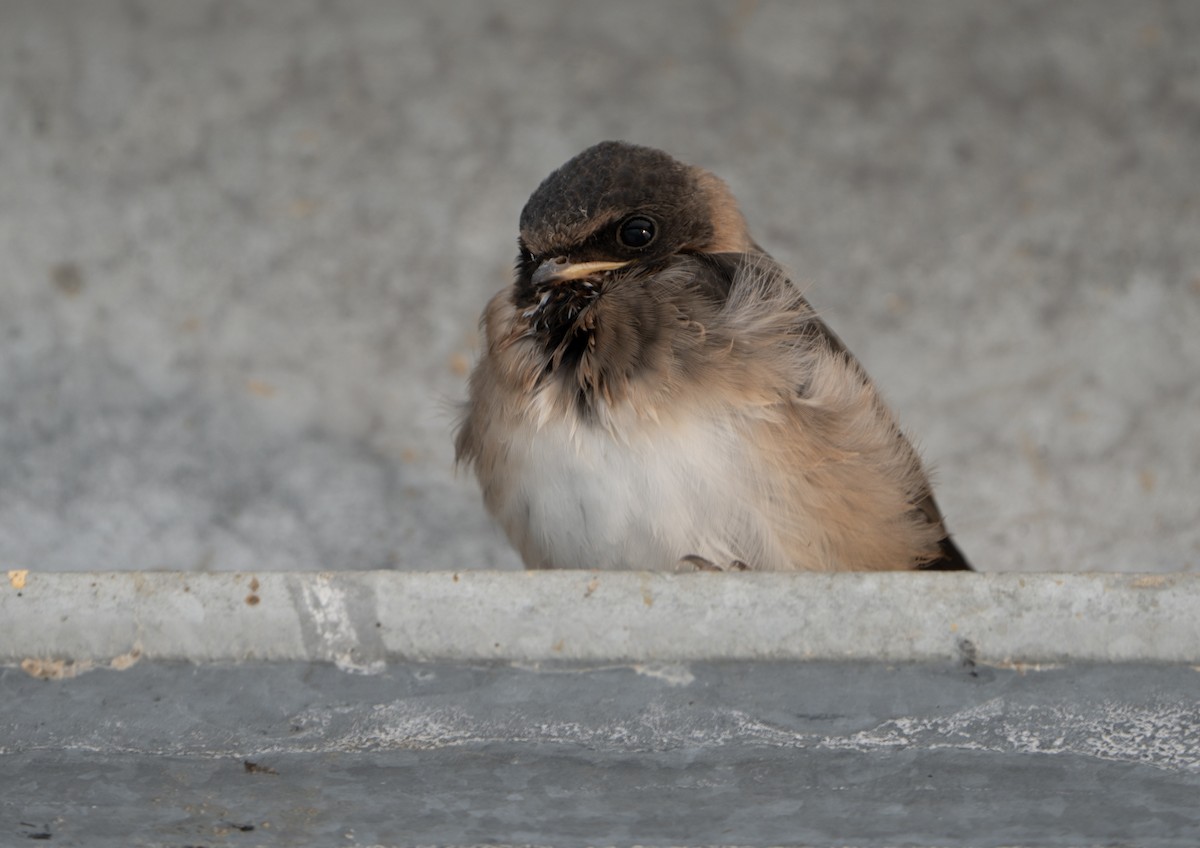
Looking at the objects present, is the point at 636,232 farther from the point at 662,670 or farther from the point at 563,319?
the point at 662,670

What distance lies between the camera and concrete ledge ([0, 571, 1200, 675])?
46.9 inches

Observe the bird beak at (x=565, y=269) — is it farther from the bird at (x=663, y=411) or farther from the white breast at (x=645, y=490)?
the white breast at (x=645, y=490)

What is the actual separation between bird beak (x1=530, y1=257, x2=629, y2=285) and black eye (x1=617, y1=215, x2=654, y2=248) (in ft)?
0.13

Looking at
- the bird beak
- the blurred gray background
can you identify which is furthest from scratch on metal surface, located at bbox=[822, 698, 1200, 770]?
the blurred gray background

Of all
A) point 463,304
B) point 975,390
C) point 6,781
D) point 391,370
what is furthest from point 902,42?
point 6,781

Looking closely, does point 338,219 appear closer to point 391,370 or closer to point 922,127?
point 391,370

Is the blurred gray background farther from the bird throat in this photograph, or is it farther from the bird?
the bird throat

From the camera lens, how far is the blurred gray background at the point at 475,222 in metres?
2.62

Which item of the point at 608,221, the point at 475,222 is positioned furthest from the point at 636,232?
the point at 475,222

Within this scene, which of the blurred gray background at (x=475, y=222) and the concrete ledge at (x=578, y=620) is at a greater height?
the blurred gray background at (x=475, y=222)

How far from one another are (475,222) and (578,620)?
5.29 feet

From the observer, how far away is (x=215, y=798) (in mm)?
1364

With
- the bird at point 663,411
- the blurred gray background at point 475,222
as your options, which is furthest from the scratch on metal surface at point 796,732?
the blurred gray background at point 475,222

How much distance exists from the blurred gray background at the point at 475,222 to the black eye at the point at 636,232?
0.85 metres
